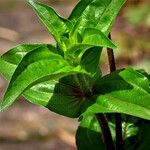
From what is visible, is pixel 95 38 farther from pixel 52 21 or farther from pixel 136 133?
pixel 136 133

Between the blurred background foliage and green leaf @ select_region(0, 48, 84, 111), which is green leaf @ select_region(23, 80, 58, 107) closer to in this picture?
green leaf @ select_region(0, 48, 84, 111)

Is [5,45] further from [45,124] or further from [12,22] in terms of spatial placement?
[45,124]

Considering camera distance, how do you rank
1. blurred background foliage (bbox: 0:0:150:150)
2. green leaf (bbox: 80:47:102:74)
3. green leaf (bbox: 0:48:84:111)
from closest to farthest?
green leaf (bbox: 0:48:84:111), green leaf (bbox: 80:47:102:74), blurred background foliage (bbox: 0:0:150:150)

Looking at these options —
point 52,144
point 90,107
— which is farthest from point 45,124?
point 90,107

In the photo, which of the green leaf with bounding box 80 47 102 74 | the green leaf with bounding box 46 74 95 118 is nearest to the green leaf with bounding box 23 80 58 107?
the green leaf with bounding box 46 74 95 118

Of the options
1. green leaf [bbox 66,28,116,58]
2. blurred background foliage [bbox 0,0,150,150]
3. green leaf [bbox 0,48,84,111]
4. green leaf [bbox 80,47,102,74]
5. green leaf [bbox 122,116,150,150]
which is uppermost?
green leaf [bbox 66,28,116,58]
